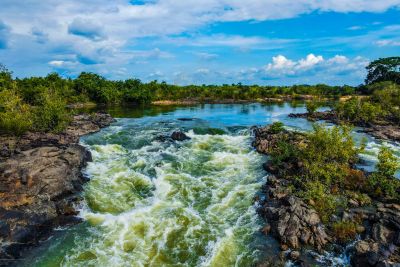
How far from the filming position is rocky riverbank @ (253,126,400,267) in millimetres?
15820

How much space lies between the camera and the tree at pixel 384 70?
375 ft

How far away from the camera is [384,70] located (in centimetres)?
11806

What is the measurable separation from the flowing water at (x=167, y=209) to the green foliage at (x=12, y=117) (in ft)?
21.3

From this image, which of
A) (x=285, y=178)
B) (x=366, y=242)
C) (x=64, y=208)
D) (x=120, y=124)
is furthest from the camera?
(x=120, y=124)

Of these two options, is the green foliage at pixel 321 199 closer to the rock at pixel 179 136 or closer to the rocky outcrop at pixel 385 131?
the rock at pixel 179 136

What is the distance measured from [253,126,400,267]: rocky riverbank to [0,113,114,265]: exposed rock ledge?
12.0 m

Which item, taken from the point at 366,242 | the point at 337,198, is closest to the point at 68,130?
the point at 337,198

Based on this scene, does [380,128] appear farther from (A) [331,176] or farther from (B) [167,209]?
(B) [167,209]

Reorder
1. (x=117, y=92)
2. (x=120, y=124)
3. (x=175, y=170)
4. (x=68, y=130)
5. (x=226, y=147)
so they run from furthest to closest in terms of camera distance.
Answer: (x=117, y=92), (x=120, y=124), (x=68, y=130), (x=226, y=147), (x=175, y=170)

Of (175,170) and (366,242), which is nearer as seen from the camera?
(366,242)

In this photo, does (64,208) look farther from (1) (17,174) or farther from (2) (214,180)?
(2) (214,180)

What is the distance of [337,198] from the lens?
2188 centimetres

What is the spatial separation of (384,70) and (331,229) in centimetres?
11716

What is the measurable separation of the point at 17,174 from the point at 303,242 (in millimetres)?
18413
